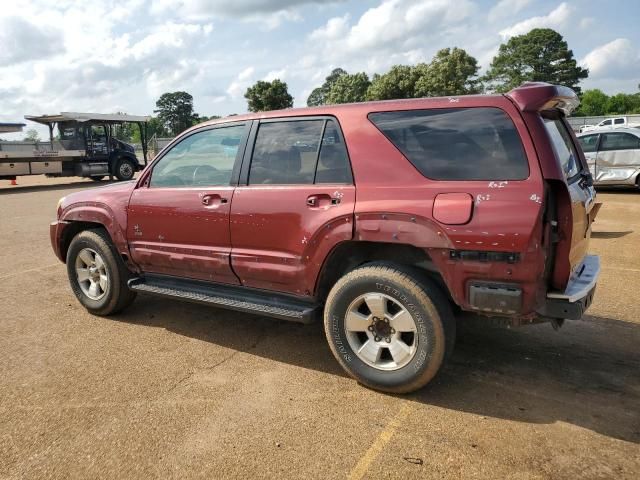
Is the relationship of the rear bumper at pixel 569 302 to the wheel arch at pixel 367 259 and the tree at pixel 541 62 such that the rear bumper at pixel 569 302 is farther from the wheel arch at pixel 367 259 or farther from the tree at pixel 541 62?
the tree at pixel 541 62

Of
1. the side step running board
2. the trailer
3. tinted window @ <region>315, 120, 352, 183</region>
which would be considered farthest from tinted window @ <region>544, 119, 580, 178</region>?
the trailer

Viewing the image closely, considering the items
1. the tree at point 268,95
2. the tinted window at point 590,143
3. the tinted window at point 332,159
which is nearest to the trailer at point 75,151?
the tinted window at point 590,143

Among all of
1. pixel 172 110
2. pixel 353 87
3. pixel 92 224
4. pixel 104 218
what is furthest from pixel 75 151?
pixel 172 110

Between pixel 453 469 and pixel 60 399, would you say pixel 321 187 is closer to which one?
pixel 453 469

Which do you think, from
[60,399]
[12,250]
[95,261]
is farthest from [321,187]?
[12,250]

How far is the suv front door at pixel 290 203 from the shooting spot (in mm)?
3271

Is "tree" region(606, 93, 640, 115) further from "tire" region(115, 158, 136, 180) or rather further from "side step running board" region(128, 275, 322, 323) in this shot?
"side step running board" region(128, 275, 322, 323)

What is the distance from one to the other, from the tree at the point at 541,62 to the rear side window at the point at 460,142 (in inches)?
2827

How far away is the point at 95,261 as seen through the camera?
4.67 metres

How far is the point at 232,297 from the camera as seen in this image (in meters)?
3.80

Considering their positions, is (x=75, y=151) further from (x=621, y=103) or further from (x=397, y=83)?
(x=621, y=103)

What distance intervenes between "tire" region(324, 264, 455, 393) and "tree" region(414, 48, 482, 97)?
46625 millimetres

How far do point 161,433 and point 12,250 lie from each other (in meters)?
6.29

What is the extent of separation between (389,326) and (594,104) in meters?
82.6
